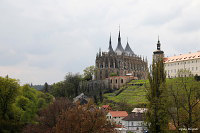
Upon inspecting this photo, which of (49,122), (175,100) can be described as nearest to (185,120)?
(175,100)

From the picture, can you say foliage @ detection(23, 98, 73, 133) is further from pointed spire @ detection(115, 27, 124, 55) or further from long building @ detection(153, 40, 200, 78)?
pointed spire @ detection(115, 27, 124, 55)

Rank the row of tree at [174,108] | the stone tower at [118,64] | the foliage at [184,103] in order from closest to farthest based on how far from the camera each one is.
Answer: the foliage at [184,103] → the row of tree at [174,108] → the stone tower at [118,64]

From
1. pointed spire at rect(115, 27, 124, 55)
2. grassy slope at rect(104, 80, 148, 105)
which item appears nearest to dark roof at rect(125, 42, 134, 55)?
pointed spire at rect(115, 27, 124, 55)

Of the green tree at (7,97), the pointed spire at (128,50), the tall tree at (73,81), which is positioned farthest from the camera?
the pointed spire at (128,50)

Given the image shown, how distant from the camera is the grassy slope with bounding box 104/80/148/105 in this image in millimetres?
70262

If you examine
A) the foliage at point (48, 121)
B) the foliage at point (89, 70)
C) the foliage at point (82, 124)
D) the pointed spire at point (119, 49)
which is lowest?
the foliage at point (48, 121)

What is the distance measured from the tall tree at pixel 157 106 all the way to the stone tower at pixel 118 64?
7334cm

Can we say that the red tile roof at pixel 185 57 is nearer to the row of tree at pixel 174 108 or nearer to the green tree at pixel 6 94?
the row of tree at pixel 174 108

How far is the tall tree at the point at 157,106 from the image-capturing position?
25.0 m

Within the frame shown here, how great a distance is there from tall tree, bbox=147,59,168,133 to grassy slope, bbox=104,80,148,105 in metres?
40.1

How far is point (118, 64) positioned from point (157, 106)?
262ft

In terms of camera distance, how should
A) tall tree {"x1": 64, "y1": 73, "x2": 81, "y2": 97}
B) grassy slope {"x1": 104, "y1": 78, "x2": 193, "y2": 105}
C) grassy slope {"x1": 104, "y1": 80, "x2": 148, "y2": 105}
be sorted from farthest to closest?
tall tree {"x1": 64, "y1": 73, "x2": 81, "y2": 97} < grassy slope {"x1": 104, "y1": 80, "x2": 148, "y2": 105} < grassy slope {"x1": 104, "y1": 78, "x2": 193, "y2": 105}

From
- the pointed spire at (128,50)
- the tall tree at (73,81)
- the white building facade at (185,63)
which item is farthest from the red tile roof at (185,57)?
the tall tree at (73,81)

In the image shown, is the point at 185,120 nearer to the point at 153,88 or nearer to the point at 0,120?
the point at 153,88
